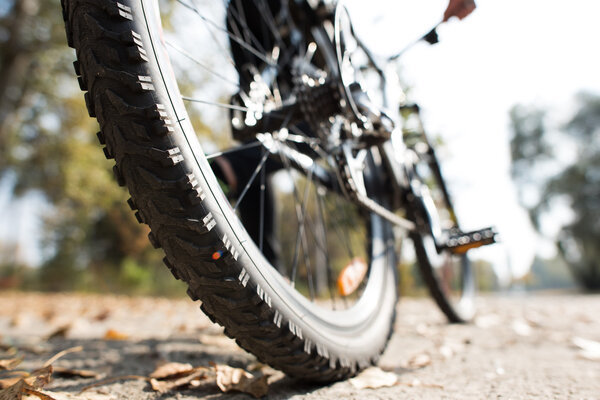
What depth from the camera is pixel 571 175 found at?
14.2 m

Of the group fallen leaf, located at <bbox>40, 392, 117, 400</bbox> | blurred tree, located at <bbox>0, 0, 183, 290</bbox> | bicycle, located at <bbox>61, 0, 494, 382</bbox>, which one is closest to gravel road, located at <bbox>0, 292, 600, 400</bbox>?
fallen leaf, located at <bbox>40, 392, 117, 400</bbox>

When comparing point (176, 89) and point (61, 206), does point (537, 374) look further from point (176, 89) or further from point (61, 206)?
point (61, 206)

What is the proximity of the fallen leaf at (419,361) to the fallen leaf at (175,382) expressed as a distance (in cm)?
57

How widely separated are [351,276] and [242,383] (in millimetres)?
537

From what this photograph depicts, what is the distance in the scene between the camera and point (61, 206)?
10203 millimetres

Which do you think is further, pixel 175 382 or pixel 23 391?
pixel 175 382

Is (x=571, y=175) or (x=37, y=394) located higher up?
(x=571, y=175)

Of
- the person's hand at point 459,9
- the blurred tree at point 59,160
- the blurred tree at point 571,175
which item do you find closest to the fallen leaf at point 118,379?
the person's hand at point 459,9

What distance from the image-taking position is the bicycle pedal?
4.09 ft

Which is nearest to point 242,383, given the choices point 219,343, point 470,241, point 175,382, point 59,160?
point 175,382

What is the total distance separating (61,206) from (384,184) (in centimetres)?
1125

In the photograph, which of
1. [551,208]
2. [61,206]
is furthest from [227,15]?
[551,208]

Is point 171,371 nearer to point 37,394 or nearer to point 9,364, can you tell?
point 37,394

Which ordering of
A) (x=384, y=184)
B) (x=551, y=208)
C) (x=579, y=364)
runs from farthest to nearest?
(x=551, y=208), (x=384, y=184), (x=579, y=364)
